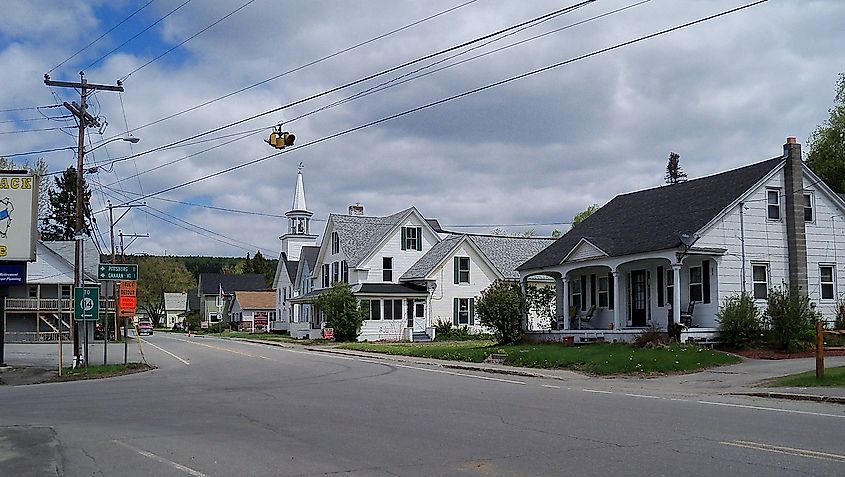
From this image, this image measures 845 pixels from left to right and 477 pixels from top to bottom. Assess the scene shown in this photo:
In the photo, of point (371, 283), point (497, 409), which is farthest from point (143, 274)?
point (497, 409)

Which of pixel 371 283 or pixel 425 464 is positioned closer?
pixel 425 464

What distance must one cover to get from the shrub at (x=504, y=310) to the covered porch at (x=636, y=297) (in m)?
1.07

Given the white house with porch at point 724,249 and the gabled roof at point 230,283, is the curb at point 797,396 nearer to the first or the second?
the white house with porch at point 724,249

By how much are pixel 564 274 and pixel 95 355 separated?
23.2 metres

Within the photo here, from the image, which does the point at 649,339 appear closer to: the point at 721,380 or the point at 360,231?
the point at 721,380

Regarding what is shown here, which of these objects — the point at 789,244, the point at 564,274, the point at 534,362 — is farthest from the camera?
the point at 564,274

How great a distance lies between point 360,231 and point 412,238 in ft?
13.2

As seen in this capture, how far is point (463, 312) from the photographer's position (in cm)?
5706

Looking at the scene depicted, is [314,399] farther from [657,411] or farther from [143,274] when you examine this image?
[143,274]

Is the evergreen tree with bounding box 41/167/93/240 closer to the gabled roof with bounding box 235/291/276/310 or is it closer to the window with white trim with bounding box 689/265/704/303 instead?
the gabled roof with bounding box 235/291/276/310

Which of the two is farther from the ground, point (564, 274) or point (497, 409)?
point (564, 274)

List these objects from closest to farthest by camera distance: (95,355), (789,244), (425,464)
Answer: (425,464), (789,244), (95,355)

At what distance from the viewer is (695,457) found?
10141 mm

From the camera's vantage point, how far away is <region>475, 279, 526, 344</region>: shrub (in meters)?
36.1
